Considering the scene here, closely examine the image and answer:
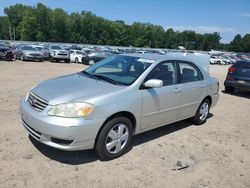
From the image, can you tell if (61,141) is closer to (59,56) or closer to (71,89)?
(71,89)

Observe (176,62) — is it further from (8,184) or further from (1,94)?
(1,94)

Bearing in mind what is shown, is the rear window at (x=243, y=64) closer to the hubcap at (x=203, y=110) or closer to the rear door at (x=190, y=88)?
the hubcap at (x=203, y=110)

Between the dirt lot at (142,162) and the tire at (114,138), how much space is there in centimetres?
14

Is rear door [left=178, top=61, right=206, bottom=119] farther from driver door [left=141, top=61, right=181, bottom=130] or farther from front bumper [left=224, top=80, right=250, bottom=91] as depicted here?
front bumper [left=224, top=80, right=250, bottom=91]

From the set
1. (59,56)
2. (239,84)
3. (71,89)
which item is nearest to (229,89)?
(239,84)

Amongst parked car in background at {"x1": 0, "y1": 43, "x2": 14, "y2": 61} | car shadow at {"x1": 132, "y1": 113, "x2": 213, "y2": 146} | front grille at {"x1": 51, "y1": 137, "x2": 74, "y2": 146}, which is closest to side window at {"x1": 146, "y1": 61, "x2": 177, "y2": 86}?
car shadow at {"x1": 132, "y1": 113, "x2": 213, "y2": 146}

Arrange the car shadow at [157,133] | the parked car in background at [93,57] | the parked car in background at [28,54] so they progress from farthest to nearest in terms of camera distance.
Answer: the parked car in background at [93,57] < the parked car in background at [28,54] < the car shadow at [157,133]

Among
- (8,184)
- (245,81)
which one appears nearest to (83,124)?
(8,184)

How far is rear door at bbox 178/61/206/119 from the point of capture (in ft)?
18.5

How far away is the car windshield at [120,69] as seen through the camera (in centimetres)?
480

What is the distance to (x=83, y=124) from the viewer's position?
3.83 m

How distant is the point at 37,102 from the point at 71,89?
21.7 inches

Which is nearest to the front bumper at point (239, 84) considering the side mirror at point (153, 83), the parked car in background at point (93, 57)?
the side mirror at point (153, 83)

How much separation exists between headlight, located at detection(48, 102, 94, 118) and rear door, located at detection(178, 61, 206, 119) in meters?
2.38
